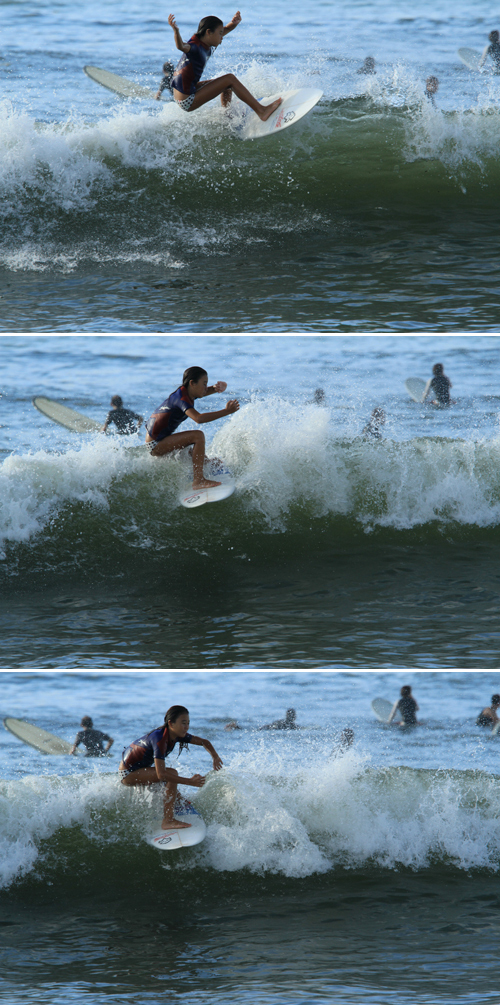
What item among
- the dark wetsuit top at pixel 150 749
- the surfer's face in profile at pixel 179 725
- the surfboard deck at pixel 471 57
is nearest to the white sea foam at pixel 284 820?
the dark wetsuit top at pixel 150 749

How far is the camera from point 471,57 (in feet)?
62.0

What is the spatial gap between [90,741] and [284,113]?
24.9 feet

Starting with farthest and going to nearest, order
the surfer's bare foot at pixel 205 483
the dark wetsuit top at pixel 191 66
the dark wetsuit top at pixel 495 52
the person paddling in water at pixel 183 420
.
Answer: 1. the dark wetsuit top at pixel 495 52
2. the dark wetsuit top at pixel 191 66
3. the surfer's bare foot at pixel 205 483
4. the person paddling in water at pixel 183 420

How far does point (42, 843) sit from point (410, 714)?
748cm

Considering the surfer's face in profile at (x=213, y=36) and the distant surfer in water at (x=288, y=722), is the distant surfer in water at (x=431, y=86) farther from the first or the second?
the distant surfer in water at (x=288, y=722)

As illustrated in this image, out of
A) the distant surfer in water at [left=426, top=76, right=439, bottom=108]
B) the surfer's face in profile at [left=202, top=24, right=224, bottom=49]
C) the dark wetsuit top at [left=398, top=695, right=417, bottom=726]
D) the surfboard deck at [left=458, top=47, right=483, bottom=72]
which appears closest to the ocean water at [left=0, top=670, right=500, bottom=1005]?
the surfer's face in profile at [left=202, top=24, right=224, bottom=49]

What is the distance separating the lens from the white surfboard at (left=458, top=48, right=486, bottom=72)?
18.5 meters

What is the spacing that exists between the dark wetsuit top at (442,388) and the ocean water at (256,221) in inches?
322

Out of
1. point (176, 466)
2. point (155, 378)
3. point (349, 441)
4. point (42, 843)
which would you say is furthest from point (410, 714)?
point (155, 378)

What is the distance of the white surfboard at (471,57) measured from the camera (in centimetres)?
1855

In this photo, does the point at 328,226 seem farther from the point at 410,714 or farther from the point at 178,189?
the point at 410,714

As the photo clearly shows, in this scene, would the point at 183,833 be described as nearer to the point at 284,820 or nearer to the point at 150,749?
the point at 150,749

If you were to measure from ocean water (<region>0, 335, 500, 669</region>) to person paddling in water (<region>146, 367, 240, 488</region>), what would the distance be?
1.59 ft

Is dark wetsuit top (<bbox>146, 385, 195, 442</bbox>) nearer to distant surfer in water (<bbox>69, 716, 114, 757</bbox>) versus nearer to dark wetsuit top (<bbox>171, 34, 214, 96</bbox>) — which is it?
dark wetsuit top (<bbox>171, 34, 214, 96</bbox>)
